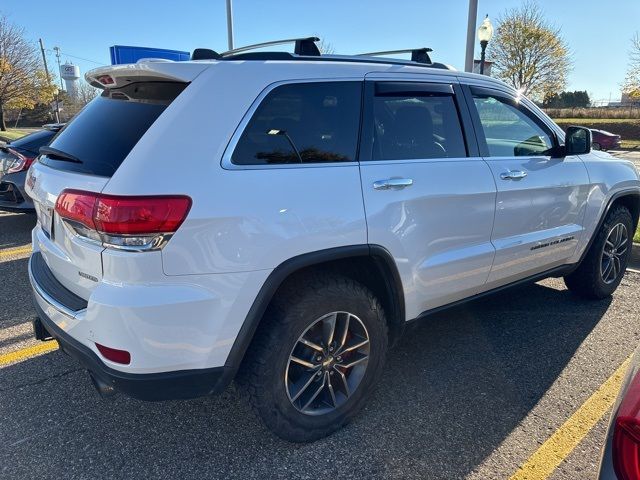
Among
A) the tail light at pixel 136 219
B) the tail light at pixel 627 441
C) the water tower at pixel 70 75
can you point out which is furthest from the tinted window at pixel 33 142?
the water tower at pixel 70 75

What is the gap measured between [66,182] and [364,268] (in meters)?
1.51

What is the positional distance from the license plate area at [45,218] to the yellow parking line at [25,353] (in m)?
1.18

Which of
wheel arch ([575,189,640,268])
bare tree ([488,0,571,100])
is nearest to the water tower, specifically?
bare tree ([488,0,571,100])

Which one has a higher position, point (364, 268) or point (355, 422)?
point (364, 268)

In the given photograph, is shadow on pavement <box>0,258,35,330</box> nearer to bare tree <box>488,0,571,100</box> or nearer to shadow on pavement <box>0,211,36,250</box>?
shadow on pavement <box>0,211,36,250</box>

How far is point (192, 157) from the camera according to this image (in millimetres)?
2062

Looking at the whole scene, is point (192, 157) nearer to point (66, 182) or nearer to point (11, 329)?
point (66, 182)

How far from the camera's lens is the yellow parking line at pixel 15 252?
5.67 m

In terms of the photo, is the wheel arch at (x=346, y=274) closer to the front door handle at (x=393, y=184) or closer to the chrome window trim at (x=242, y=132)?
the front door handle at (x=393, y=184)

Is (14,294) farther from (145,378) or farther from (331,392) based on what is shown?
(331,392)

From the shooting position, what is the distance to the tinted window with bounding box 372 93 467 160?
2.71 meters

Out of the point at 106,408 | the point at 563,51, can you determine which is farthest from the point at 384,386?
the point at 563,51

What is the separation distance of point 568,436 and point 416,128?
6.23ft

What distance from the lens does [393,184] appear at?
2.57 metres
